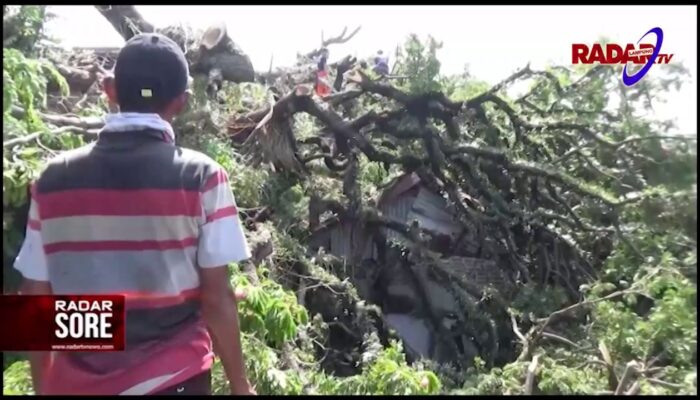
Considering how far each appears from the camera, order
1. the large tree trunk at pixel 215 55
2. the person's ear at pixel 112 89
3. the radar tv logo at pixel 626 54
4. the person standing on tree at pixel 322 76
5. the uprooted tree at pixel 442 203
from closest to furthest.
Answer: the person's ear at pixel 112 89, the uprooted tree at pixel 442 203, the radar tv logo at pixel 626 54, the large tree trunk at pixel 215 55, the person standing on tree at pixel 322 76

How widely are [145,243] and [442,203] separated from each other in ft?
12.1

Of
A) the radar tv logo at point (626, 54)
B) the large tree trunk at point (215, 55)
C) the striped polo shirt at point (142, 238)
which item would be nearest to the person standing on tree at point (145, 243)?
the striped polo shirt at point (142, 238)

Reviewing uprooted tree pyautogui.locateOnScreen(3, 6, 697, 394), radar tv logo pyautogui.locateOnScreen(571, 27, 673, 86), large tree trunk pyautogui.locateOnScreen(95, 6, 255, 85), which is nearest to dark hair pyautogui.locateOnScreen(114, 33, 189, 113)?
uprooted tree pyautogui.locateOnScreen(3, 6, 697, 394)

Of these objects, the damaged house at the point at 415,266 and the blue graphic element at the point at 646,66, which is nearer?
the blue graphic element at the point at 646,66

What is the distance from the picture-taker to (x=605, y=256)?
405cm

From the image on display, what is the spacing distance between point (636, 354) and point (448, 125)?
2.07 metres

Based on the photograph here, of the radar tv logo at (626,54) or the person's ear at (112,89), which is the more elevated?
the radar tv logo at (626,54)

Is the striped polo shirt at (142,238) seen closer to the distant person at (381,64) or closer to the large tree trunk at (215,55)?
the large tree trunk at (215,55)

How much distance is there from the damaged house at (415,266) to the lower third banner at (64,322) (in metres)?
2.67

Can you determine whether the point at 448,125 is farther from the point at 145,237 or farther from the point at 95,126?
the point at 145,237

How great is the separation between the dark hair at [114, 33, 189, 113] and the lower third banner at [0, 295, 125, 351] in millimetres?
435

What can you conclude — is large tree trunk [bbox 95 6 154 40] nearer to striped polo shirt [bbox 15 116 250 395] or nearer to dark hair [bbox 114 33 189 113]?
Result: dark hair [bbox 114 33 189 113]

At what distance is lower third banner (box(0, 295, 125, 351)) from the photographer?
159cm

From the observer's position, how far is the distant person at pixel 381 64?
529 cm
